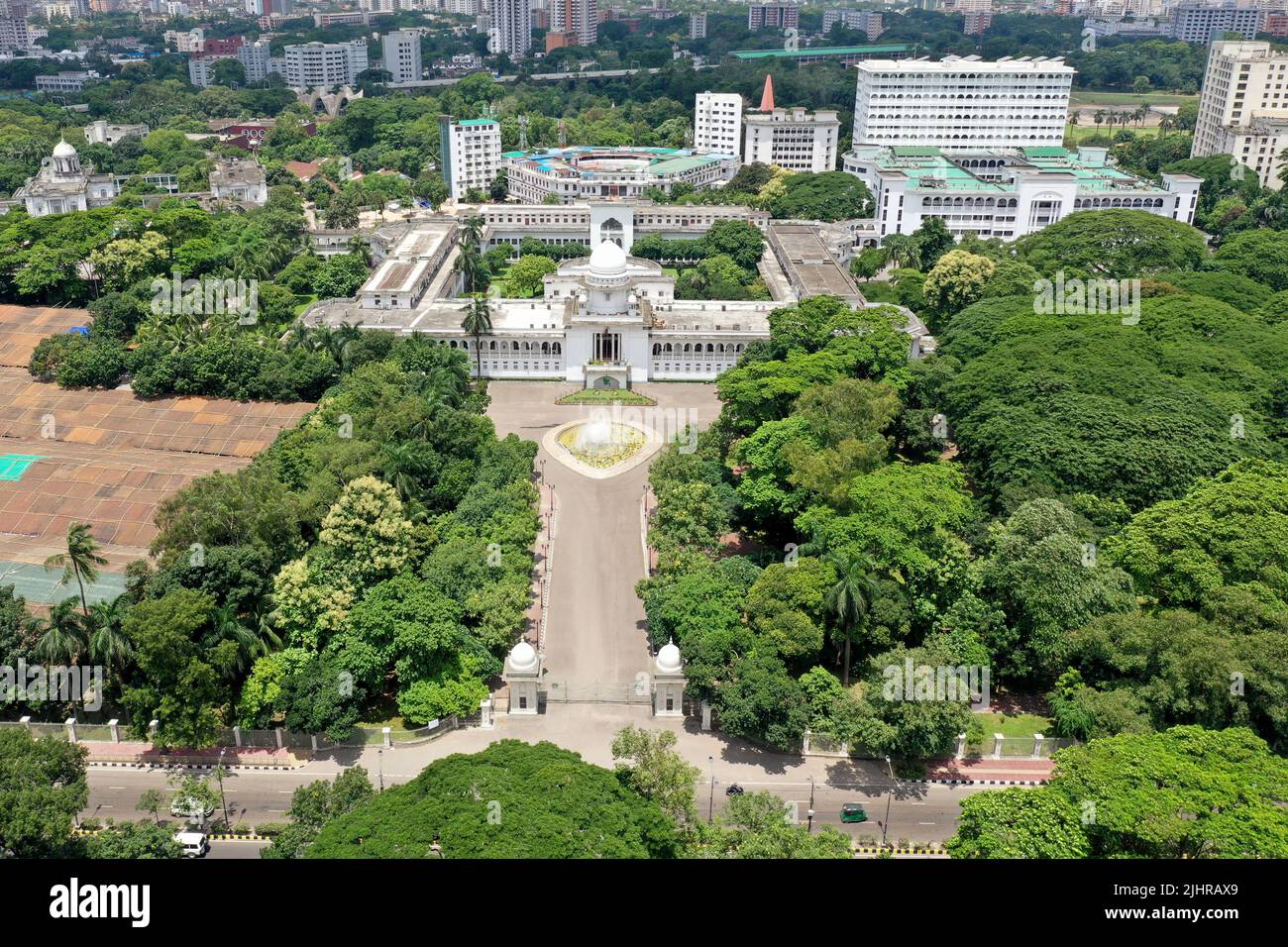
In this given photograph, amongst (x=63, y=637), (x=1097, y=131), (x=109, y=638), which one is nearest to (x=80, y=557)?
(x=63, y=637)

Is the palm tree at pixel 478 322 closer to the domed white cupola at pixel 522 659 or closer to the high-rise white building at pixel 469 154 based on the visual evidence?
the domed white cupola at pixel 522 659

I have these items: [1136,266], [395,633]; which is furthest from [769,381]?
[1136,266]

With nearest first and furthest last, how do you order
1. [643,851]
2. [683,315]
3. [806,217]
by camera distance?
1. [643,851]
2. [683,315]
3. [806,217]

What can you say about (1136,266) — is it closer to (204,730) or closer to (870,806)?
(870,806)

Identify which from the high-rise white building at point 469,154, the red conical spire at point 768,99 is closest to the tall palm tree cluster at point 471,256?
the high-rise white building at point 469,154

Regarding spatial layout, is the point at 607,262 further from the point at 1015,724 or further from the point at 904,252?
the point at 1015,724

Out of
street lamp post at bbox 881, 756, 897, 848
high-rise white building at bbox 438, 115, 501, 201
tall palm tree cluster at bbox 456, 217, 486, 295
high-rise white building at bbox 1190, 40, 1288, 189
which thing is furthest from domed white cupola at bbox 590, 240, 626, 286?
high-rise white building at bbox 1190, 40, 1288, 189
